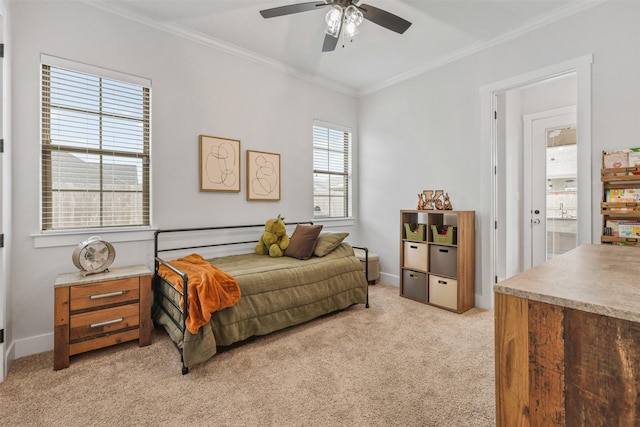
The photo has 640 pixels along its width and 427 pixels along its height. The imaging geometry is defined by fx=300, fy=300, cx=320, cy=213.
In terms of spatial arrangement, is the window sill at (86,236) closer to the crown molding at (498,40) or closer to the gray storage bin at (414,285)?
the gray storage bin at (414,285)

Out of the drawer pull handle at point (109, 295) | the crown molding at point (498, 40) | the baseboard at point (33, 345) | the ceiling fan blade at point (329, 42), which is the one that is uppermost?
the crown molding at point (498, 40)

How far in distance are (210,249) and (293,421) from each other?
206 centimetres

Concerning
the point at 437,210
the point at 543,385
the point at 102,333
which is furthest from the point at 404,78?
the point at 102,333

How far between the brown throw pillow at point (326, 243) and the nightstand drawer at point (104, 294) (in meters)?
1.66

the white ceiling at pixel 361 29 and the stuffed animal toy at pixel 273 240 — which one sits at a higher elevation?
the white ceiling at pixel 361 29

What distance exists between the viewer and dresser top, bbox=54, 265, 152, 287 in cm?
210

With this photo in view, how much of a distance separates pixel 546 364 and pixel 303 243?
2.52 m

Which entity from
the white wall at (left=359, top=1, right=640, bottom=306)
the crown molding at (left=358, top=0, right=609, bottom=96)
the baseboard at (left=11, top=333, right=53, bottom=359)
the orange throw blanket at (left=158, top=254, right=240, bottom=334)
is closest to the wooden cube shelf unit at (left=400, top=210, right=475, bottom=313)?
the white wall at (left=359, top=1, right=640, bottom=306)

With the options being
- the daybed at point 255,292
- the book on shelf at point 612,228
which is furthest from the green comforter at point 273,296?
the book on shelf at point 612,228

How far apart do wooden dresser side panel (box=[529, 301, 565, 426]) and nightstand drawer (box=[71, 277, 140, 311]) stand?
98.9 inches

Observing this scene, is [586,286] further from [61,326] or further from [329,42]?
[61,326]

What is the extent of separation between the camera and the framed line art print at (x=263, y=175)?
11.4 feet

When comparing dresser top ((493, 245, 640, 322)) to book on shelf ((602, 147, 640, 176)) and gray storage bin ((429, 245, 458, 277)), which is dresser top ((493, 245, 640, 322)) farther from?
gray storage bin ((429, 245, 458, 277))

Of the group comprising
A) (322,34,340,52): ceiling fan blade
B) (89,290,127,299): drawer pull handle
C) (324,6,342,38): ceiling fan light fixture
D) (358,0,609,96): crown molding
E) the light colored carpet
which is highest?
(358,0,609,96): crown molding
